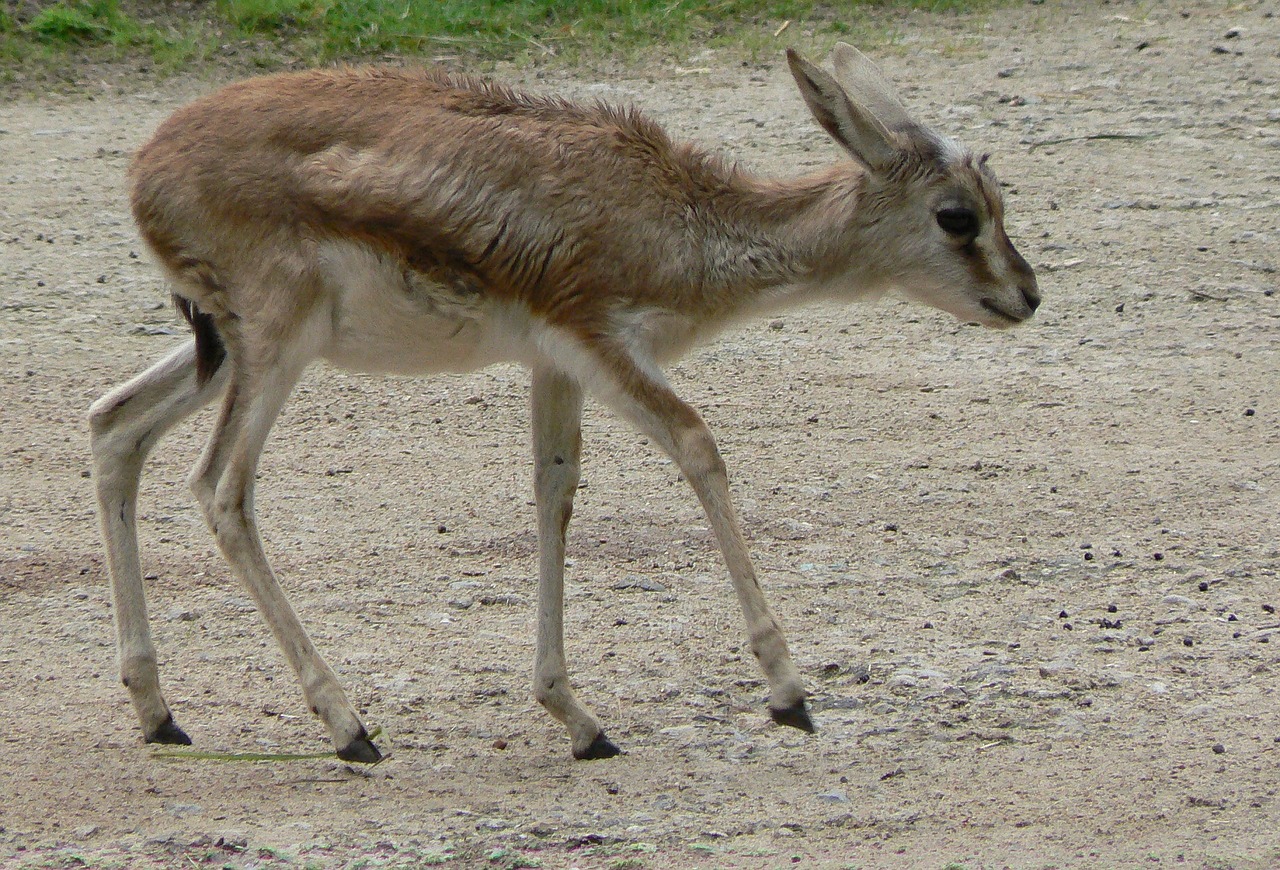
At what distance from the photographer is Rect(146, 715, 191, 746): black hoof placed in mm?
5184

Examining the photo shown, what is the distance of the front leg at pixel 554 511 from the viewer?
5301 mm

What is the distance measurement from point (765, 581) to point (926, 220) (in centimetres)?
144

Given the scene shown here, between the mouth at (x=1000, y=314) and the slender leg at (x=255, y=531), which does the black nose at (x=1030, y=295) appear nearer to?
the mouth at (x=1000, y=314)

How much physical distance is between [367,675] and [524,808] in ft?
3.56

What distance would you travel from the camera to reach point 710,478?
16.5 ft

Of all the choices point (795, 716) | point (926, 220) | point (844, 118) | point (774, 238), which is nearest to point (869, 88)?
point (844, 118)

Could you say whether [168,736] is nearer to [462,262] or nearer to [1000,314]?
[462,262]

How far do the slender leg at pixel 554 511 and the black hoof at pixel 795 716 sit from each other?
1.96 ft

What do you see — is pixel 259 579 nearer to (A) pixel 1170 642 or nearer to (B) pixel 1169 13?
(A) pixel 1170 642

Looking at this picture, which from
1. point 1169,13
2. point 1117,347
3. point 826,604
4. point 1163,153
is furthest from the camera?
point 1169,13

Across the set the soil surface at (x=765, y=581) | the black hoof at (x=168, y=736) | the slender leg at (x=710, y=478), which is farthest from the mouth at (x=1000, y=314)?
the black hoof at (x=168, y=736)

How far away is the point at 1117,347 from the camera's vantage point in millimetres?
8312

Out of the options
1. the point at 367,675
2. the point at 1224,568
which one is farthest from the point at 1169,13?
the point at 367,675

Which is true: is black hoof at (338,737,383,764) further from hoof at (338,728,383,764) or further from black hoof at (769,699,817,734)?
black hoof at (769,699,817,734)
